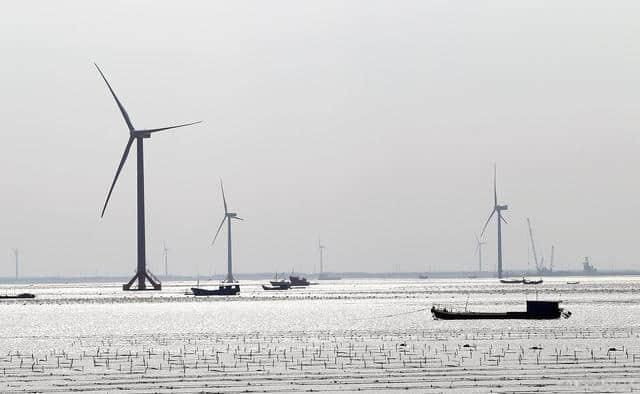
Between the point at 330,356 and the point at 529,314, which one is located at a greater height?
the point at 330,356

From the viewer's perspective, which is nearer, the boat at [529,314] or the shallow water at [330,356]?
the shallow water at [330,356]

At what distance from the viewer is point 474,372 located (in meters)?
74.7

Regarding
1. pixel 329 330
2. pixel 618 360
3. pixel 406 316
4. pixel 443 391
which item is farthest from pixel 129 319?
pixel 443 391

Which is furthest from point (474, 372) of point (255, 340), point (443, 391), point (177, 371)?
point (255, 340)

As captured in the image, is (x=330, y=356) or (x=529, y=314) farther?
(x=529, y=314)

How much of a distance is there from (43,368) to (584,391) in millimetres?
36587

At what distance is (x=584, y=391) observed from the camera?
63.6 meters

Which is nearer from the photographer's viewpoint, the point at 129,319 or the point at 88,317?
the point at 129,319

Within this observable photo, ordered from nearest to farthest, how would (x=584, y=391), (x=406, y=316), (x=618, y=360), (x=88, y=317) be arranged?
1. (x=584, y=391)
2. (x=618, y=360)
3. (x=406, y=316)
4. (x=88, y=317)

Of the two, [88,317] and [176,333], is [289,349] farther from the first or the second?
[88,317]

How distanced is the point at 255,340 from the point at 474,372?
131 ft

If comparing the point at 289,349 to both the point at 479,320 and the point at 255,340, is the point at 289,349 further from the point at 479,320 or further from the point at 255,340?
the point at 479,320

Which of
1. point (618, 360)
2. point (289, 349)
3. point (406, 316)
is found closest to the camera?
point (618, 360)

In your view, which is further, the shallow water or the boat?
the boat
